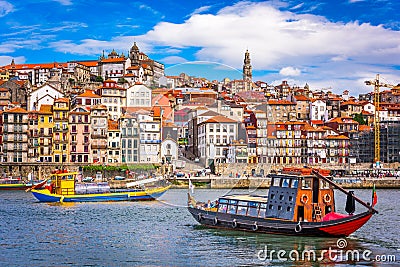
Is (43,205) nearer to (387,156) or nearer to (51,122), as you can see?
(51,122)

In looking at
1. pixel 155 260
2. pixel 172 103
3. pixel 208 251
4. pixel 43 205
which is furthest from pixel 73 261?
pixel 43 205

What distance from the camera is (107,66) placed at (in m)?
125

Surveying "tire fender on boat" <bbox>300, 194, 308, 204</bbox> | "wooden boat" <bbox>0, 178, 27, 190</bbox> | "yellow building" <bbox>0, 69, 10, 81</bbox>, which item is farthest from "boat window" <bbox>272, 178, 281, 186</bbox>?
"yellow building" <bbox>0, 69, 10, 81</bbox>

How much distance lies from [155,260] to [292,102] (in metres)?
88.3

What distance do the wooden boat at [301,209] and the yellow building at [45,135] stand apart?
51.7 meters

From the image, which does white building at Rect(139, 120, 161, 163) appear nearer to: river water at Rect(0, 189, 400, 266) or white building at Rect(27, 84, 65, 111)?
river water at Rect(0, 189, 400, 266)

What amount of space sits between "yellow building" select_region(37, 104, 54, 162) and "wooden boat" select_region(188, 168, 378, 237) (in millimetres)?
51711

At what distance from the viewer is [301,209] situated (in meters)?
25.4

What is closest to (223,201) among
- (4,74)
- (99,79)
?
(99,79)

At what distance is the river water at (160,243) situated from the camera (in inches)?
847

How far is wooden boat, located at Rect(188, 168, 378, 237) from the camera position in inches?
982

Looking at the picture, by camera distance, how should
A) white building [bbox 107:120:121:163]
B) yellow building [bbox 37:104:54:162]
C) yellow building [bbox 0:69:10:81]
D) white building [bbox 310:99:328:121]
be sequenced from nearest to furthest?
white building [bbox 107:120:121:163]
yellow building [bbox 37:104:54:162]
white building [bbox 310:99:328:121]
yellow building [bbox 0:69:10:81]

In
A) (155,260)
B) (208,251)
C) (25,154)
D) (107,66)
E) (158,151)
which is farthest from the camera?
(107,66)

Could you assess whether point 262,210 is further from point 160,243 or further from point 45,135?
point 45,135
